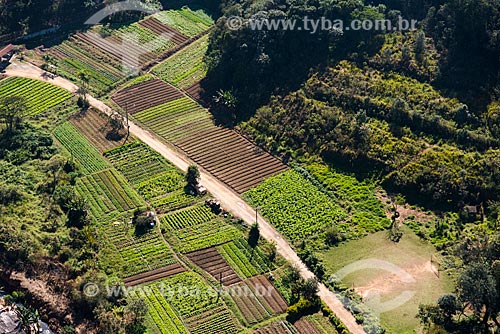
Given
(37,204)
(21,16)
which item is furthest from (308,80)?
(21,16)

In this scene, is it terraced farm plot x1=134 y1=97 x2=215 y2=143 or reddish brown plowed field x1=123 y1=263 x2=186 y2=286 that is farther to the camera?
terraced farm plot x1=134 y1=97 x2=215 y2=143

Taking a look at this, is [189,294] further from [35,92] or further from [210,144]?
[35,92]

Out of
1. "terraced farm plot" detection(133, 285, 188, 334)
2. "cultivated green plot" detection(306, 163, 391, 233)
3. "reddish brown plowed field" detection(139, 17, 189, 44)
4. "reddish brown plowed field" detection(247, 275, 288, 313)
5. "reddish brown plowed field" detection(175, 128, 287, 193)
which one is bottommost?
"terraced farm plot" detection(133, 285, 188, 334)

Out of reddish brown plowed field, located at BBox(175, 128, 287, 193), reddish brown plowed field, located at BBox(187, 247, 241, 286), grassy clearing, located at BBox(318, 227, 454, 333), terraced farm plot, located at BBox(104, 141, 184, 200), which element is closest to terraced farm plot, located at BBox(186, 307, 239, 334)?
reddish brown plowed field, located at BBox(187, 247, 241, 286)

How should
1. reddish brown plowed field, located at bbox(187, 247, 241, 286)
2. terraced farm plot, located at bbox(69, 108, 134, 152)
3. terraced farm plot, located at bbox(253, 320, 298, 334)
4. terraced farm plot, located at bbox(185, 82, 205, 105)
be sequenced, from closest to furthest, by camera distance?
terraced farm plot, located at bbox(253, 320, 298, 334) → reddish brown plowed field, located at bbox(187, 247, 241, 286) → terraced farm plot, located at bbox(69, 108, 134, 152) → terraced farm plot, located at bbox(185, 82, 205, 105)

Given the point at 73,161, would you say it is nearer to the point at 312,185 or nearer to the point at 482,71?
the point at 312,185

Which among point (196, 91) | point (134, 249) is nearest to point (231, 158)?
point (196, 91)

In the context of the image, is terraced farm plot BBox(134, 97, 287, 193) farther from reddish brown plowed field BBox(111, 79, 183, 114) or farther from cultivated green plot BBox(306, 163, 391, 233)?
cultivated green plot BBox(306, 163, 391, 233)
